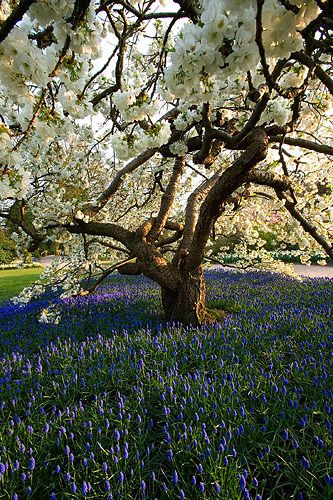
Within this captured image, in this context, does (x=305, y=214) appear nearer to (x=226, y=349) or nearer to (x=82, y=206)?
(x=226, y=349)

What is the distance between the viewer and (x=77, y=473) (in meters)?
2.37

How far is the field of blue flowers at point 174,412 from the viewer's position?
7.39 ft

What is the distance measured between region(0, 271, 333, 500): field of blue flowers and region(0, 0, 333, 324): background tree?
1.27 metres

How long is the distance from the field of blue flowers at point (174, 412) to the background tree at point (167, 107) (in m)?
1.27

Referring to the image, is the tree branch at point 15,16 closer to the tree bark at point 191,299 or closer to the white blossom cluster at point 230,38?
the white blossom cluster at point 230,38

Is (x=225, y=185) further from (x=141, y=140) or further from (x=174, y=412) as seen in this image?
(x=174, y=412)

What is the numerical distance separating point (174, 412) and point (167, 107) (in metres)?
4.98

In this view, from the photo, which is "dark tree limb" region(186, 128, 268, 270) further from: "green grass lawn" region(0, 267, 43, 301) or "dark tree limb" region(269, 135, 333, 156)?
"green grass lawn" region(0, 267, 43, 301)

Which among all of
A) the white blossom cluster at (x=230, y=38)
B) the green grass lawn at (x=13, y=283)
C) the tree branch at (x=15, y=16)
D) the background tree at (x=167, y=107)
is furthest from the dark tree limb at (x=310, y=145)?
the green grass lawn at (x=13, y=283)

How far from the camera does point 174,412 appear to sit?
3.01 meters

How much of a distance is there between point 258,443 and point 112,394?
180cm

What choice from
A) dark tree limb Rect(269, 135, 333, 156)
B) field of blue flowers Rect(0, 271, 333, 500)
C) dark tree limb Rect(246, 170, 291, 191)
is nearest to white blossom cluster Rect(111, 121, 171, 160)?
dark tree limb Rect(269, 135, 333, 156)

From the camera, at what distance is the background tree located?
4.47 feet

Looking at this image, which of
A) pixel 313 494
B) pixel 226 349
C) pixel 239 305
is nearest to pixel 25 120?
pixel 313 494
